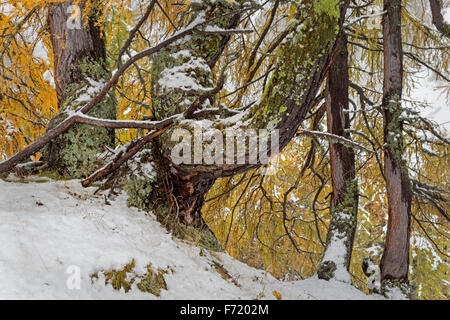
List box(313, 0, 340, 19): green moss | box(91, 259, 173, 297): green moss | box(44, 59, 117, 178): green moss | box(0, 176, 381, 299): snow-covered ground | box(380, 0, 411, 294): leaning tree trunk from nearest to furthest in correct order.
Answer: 1. box(0, 176, 381, 299): snow-covered ground
2. box(91, 259, 173, 297): green moss
3. box(313, 0, 340, 19): green moss
4. box(44, 59, 117, 178): green moss
5. box(380, 0, 411, 294): leaning tree trunk

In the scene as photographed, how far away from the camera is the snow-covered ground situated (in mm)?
1305

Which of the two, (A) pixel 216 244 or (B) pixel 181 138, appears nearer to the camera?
(B) pixel 181 138

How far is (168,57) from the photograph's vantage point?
9.09ft

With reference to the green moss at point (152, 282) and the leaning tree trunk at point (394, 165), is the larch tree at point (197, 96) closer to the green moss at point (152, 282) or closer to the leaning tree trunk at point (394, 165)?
the green moss at point (152, 282)

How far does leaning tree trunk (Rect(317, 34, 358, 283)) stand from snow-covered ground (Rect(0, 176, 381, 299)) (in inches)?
43.2

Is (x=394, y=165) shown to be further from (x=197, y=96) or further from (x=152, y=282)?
(x=152, y=282)

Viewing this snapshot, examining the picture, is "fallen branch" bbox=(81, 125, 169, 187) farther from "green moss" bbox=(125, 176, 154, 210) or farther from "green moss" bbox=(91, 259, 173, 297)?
"green moss" bbox=(91, 259, 173, 297)

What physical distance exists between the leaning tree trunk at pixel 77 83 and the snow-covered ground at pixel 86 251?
30 centimetres

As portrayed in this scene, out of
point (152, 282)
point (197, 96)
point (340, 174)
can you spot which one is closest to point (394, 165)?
point (340, 174)

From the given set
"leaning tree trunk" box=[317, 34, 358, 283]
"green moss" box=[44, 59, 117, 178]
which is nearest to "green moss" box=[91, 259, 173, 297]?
"green moss" box=[44, 59, 117, 178]
